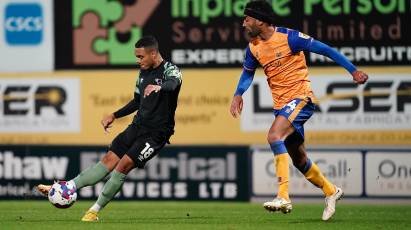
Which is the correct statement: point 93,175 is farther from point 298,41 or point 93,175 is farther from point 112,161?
point 298,41

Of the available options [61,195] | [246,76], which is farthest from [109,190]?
[246,76]

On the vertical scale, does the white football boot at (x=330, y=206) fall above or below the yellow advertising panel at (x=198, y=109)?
below

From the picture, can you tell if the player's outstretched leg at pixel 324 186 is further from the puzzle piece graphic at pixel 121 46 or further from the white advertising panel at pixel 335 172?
the puzzle piece graphic at pixel 121 46

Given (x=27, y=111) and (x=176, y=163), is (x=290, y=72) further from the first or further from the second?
(x=27, y=111)

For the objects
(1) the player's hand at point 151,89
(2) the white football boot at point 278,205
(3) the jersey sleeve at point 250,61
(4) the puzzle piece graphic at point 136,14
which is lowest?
(2) the white football boot at point 278,205

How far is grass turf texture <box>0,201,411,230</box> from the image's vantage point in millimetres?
11555

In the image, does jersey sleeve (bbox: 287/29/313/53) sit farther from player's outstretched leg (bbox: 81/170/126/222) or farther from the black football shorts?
player's outstretched leg (bbox: 81/170/126/222)

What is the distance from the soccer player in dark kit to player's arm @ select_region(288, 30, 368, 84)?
133 cm

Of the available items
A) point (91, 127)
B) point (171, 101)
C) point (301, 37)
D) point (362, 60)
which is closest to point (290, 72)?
point (301, 37)

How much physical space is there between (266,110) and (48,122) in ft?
11.9

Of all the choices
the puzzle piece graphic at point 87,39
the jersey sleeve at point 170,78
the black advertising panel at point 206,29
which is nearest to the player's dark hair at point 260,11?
the jersey sleeve at point 170,78

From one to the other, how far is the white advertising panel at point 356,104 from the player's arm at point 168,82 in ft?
17.7

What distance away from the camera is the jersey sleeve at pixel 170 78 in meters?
11.7

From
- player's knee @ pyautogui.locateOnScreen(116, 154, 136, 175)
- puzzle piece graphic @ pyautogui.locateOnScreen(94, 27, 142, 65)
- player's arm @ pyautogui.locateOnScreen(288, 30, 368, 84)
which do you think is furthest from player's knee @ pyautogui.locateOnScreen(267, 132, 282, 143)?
puzzle piece graphic @ pyautogui.locateOnScreen(94, 27, 142, 65)
